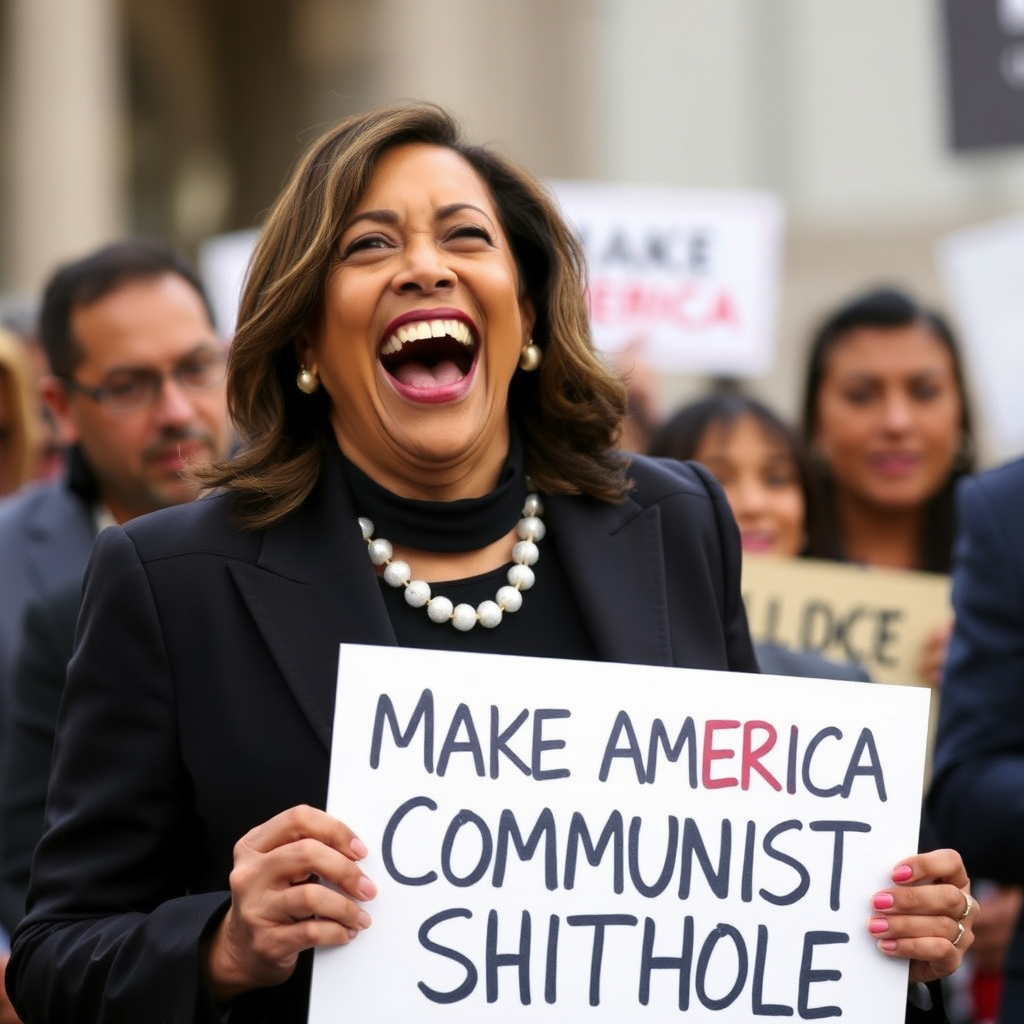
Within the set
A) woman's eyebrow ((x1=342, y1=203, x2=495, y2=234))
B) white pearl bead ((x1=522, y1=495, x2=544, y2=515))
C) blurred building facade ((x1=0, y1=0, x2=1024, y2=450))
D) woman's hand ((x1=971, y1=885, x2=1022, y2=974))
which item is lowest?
woman's hand ((x1=971, y1=885, x2=1022, y2=974))

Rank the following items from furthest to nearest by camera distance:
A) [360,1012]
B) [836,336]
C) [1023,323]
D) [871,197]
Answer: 1. [871,197]
2. [1023,323]
3. [836,336]
4. [360,1012]

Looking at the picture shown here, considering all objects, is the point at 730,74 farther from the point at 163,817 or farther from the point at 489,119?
the point at 163,817

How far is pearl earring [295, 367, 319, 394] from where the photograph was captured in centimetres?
286

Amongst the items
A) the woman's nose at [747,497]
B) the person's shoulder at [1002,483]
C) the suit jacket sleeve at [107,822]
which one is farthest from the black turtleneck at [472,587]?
the woman's nose at [747,497]

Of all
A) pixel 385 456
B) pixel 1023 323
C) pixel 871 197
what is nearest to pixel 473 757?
pixel 385 456

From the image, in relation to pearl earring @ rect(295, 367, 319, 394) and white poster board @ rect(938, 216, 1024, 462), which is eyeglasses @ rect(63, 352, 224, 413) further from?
white poster board @ rect(938, 216, 1024, 462)

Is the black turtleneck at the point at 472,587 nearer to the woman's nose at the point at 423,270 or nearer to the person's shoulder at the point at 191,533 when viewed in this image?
the person's shoulder at the point at 191,533

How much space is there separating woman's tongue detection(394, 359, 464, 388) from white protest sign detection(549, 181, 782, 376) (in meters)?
4.57

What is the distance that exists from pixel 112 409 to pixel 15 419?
1321 mm

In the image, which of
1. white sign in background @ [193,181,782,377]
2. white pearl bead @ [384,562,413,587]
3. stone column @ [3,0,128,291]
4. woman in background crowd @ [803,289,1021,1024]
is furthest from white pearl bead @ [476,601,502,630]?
stone column @ [3,0,128,291]

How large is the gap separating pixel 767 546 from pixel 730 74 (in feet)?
40.3

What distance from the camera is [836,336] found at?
5699 millimetres

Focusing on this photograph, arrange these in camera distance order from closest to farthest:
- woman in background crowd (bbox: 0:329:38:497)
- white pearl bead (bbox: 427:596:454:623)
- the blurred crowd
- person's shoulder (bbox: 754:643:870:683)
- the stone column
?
1. white pearl bead (bbox: 427:596:454:623)
2. person's shoulder (bbox: 754:643:870:683)
3. the blurred crowd
4. woman in background crowd (bbox: 0:329:38:497)
5. the stone column

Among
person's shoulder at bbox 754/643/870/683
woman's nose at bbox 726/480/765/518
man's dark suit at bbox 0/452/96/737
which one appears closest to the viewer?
person's shoulder at bbox 754/643/870/683
